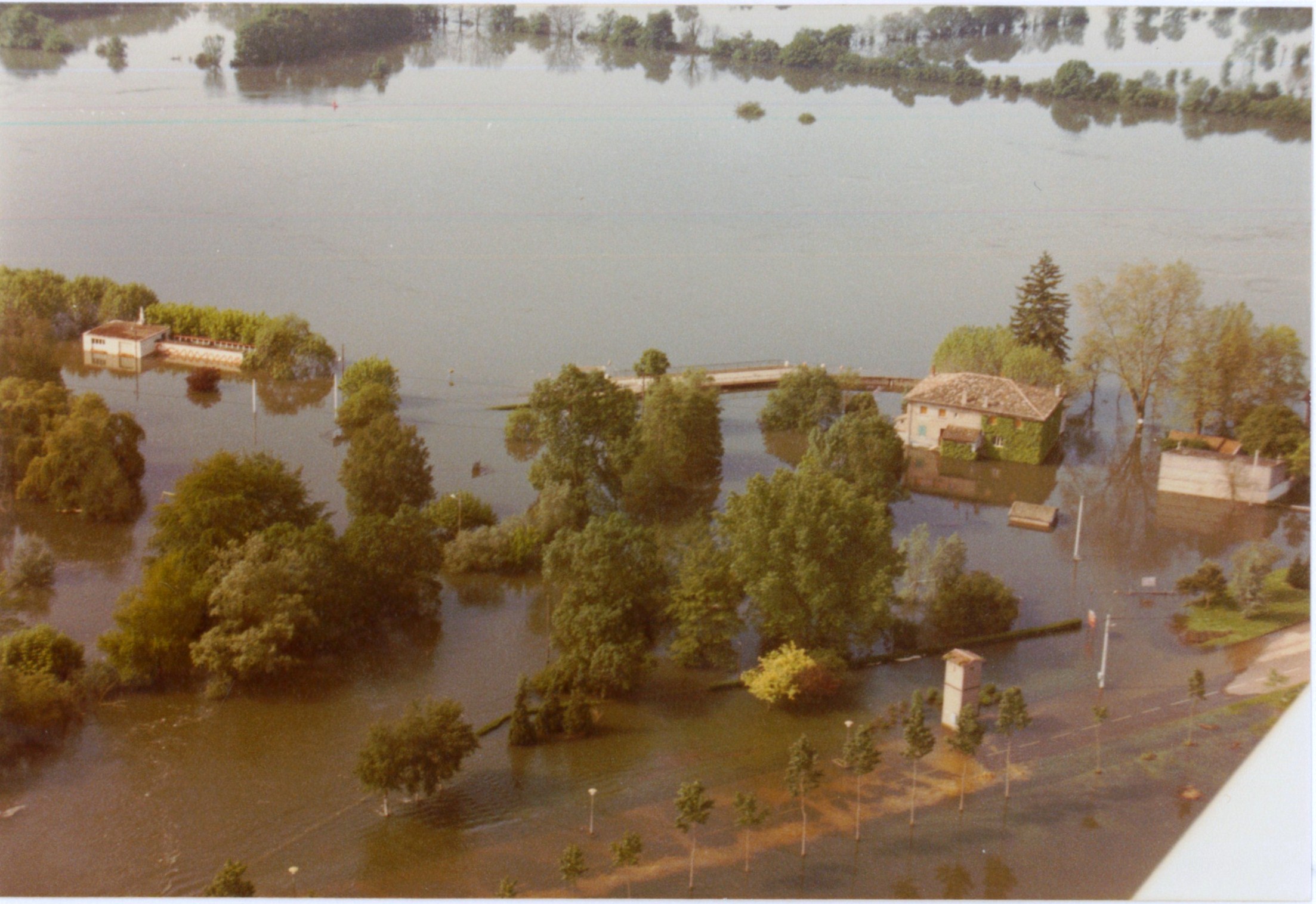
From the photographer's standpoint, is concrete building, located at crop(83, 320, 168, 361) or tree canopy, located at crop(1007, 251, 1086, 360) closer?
A: concrete building, located at crop(83, 320, 168, 361)

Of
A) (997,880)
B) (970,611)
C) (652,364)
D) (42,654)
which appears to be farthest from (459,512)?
(997,880)

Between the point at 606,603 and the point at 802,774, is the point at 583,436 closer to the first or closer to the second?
the point at 606,603

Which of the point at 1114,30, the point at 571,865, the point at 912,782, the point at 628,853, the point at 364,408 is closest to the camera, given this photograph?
the point at 571,865

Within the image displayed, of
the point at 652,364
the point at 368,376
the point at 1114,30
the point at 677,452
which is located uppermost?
the point at 1114,30

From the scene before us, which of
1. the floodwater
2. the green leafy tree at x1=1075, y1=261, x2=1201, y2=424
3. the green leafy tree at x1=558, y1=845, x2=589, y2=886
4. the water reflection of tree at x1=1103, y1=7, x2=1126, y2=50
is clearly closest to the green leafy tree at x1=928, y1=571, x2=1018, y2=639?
the floodwater

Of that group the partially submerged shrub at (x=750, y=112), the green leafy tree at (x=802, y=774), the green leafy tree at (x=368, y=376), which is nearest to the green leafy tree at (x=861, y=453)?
the green leafy tree at (x=802, y=774)

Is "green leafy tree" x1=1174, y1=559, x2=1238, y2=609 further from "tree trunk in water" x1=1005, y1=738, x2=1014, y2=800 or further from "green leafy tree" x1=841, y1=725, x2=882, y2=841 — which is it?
"green leafy tree" x1=841, y1=725, x2=882, y2=841

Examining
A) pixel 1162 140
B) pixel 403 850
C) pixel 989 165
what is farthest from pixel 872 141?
pixel 403 850

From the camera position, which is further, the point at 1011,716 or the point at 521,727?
the point at 521,727

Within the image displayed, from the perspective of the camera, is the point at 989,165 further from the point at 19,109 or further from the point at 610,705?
the point at 610,705
